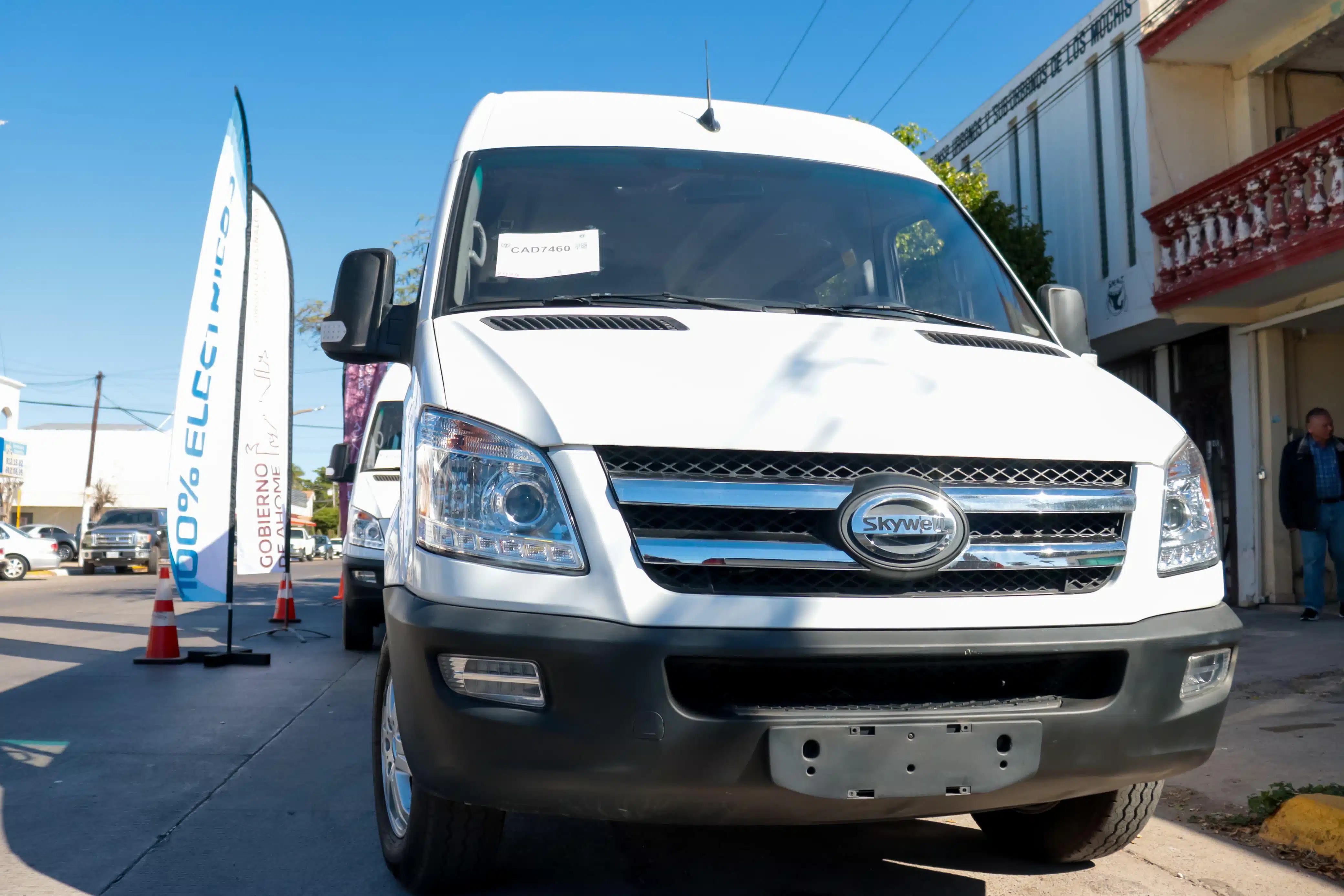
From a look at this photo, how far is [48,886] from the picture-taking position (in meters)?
3.33

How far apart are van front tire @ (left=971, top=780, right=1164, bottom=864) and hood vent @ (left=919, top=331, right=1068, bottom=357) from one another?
1.23m

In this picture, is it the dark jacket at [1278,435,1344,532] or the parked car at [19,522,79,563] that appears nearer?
the dark jacket at [1278,435,1344,532]

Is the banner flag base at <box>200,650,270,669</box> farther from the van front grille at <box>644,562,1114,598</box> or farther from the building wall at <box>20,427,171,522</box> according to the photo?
the building wall at <box>20,427,171,522</box>

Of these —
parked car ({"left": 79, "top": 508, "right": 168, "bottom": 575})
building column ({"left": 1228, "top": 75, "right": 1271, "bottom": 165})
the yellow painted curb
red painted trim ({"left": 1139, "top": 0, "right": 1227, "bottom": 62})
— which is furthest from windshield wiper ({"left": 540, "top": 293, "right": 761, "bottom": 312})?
parked car ({"left": 79, "top": 508, "right": 168, "bottom": 575})

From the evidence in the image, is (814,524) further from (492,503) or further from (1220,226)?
(1220,226)

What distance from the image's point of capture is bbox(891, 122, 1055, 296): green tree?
13.6m

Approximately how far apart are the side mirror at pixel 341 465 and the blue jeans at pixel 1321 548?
27.7ft

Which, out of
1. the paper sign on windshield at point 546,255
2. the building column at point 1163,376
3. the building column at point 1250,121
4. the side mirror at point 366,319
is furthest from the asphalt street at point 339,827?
the building column at point 1250,121

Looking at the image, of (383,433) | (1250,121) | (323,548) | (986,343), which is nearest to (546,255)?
(986,343)

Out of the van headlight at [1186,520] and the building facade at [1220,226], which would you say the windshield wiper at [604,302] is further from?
the building facade at [1220,226]

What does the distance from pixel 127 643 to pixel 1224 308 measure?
11145 millimetres

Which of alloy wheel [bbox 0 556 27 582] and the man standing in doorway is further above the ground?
the man standing in doorway

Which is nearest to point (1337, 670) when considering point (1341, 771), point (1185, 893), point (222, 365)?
point (1341, 771)

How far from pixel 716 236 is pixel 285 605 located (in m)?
9.03
